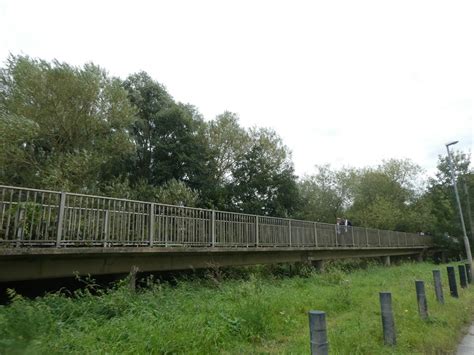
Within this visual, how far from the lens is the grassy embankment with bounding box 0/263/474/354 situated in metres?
4.83

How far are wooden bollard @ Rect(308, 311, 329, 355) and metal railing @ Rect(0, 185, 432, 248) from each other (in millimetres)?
6049

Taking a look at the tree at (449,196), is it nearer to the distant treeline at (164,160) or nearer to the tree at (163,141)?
the distant treeline at (164,160)

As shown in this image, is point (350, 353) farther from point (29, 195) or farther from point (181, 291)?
point (29, 195)

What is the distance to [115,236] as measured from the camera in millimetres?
8883

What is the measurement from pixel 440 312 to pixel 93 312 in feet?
23.0

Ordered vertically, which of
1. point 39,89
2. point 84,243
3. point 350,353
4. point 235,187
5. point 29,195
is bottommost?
point 350,353

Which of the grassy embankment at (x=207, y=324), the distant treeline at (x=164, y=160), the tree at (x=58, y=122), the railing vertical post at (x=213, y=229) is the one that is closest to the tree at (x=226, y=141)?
the distant treeline at (x=164, y=160)

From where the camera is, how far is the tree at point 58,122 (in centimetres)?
1662

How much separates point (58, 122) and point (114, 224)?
39.4 feet

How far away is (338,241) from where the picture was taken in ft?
68.9

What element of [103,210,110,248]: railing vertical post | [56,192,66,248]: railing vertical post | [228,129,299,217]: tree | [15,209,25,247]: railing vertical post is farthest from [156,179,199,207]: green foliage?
[15,209,25,247]: railing vertical post

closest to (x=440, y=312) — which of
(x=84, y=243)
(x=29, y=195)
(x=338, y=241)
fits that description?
(x=84, y=243)

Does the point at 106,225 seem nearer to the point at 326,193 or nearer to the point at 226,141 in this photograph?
the point at 226,141

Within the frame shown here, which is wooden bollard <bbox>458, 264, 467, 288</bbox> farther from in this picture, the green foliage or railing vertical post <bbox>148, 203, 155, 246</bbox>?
the green foliage
